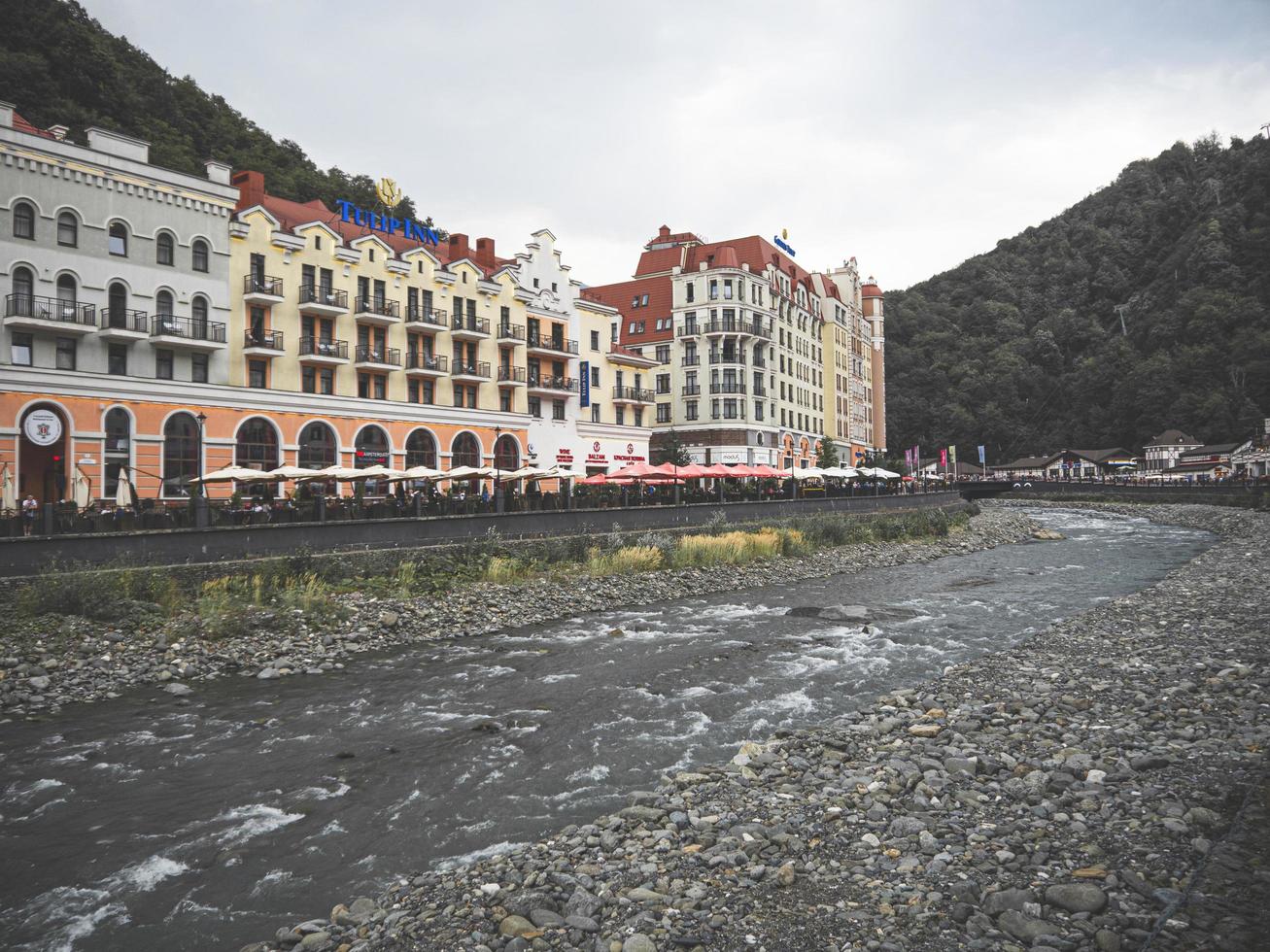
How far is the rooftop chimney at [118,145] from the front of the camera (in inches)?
1415

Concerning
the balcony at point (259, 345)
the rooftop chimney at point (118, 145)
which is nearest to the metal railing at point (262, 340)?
the balcony at point (259, 345)

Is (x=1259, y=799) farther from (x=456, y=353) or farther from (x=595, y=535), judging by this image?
(x=456, y=353)

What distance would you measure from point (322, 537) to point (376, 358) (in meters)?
22.0

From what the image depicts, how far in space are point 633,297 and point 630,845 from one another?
81.3m

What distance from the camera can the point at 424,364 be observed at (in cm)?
4797

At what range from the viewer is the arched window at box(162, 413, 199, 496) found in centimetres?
3688

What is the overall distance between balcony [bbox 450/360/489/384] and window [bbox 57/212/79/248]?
20.7m

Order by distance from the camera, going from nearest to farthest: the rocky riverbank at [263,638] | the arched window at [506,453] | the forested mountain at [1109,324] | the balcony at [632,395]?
the rocky riverbank at [263,638] < the arched window at [506,453] < the balcony at [632,395] < the forested mountain at [1109,324]

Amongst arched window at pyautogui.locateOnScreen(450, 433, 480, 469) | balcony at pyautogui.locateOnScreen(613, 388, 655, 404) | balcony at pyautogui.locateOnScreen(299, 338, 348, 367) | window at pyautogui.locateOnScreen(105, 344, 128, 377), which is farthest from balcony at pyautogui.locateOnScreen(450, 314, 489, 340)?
window at pyautogui.locateOnScreen(105, 344, 128, 377)

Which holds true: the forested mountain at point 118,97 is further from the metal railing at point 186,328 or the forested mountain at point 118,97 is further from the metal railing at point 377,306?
the metal railing at point 186,328

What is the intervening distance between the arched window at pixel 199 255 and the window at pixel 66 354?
22.6ft

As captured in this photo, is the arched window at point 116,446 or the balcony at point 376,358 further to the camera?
the balcony at point 376,358

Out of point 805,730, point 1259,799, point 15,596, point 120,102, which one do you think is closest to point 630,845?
point 805,730

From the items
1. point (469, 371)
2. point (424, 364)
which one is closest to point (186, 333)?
point (424, 364)
